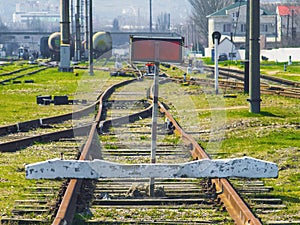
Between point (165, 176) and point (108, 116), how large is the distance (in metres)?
9.50

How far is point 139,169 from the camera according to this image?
809 centimetres

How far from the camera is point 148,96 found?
2378 cm

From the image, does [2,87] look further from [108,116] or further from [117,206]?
[117,206]

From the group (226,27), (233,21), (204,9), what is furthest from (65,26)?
(204,9)

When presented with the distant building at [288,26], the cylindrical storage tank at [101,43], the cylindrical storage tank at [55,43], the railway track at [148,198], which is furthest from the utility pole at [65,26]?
the distant building at [288,26]

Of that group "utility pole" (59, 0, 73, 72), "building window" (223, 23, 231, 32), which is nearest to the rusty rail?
"utility pole" (59, 0, 73, 72)

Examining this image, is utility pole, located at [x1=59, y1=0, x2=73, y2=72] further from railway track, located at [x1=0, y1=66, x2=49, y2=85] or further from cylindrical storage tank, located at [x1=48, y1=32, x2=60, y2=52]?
cylindrical storage tank, located at [x1=48, y1=32, x2=60, y2=52]

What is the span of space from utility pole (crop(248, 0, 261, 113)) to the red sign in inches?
302

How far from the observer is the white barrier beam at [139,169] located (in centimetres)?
810

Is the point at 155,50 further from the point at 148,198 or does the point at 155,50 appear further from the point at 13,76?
the point at 13,76

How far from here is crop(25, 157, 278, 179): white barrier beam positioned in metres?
8.10

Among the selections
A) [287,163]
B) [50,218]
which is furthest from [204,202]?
[287,163]

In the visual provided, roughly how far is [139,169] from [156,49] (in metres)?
1.25

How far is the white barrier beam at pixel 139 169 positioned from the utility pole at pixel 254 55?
7.90 metres
